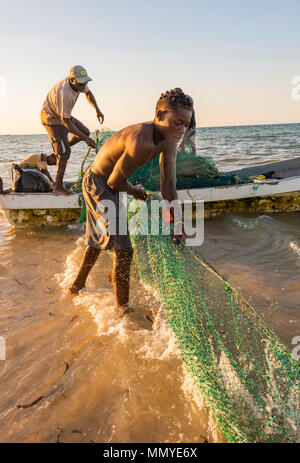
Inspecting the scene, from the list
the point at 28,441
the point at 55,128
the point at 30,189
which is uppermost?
the point at 55,128

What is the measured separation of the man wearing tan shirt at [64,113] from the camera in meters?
4.41

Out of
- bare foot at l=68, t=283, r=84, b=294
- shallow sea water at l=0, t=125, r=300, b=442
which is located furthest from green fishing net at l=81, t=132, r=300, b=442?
bare foot at l=68, t=283, r=84, b=294

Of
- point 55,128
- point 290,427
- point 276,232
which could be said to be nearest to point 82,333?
point 290,427

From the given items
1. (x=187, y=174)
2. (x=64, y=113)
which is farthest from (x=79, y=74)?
(x=187, y=174)

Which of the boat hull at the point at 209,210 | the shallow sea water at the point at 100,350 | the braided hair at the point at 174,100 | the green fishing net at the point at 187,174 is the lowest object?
the shallow sea water at the point at 100,350

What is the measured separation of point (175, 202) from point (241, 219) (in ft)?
12.1

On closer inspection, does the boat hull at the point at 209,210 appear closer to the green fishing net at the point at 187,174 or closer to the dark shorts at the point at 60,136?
the green fishing net at the point at 187,174

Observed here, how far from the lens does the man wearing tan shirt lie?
4.41 meters

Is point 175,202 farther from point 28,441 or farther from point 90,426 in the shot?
point 28,441

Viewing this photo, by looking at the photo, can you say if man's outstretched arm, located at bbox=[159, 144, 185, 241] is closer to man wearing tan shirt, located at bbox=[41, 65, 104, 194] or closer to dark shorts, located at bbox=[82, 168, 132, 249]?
dark shorts, located at bbox=[82, 168, 132, 249]

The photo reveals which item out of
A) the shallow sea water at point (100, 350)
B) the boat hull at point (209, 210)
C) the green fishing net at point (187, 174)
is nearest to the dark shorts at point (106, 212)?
the shallow sea water at point (100, 350)

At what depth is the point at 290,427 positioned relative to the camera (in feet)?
6.13

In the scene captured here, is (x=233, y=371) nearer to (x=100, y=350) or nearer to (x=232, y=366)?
(x=232, y=366)

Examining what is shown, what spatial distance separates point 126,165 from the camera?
92.9 inches
